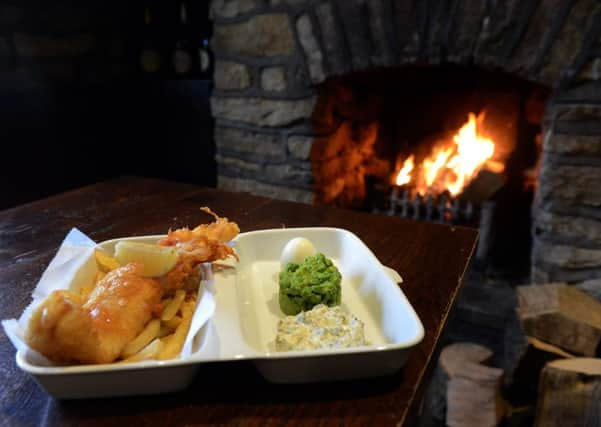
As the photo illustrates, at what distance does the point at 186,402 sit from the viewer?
50 cm

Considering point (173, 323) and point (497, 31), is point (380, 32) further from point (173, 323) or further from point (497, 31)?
point (173, 323)

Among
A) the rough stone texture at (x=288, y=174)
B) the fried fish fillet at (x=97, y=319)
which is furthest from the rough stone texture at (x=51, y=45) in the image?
the fried fish fillet at (x=97, y=319)

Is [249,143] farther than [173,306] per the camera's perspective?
Yes

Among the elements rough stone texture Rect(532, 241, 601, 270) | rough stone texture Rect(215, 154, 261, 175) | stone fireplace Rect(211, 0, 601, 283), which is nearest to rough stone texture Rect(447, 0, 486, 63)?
stone fireplace Rect(211, 0, 601, 283)

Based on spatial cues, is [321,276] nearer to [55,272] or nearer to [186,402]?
[186,402]

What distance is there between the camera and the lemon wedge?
2.03ft

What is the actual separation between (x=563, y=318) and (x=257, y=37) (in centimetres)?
148

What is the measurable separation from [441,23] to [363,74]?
0.48 metres

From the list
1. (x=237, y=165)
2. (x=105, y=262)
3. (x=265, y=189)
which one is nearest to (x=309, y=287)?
(x=105, y=262)

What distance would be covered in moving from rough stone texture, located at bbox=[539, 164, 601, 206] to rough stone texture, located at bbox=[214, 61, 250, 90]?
3.97 feet

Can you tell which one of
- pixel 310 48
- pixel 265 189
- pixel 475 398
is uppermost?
pixel 310 48

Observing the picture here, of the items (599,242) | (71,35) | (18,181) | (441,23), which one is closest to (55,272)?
(441,23)

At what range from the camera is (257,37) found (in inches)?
73.7

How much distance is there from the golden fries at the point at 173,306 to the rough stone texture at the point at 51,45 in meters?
1.88
